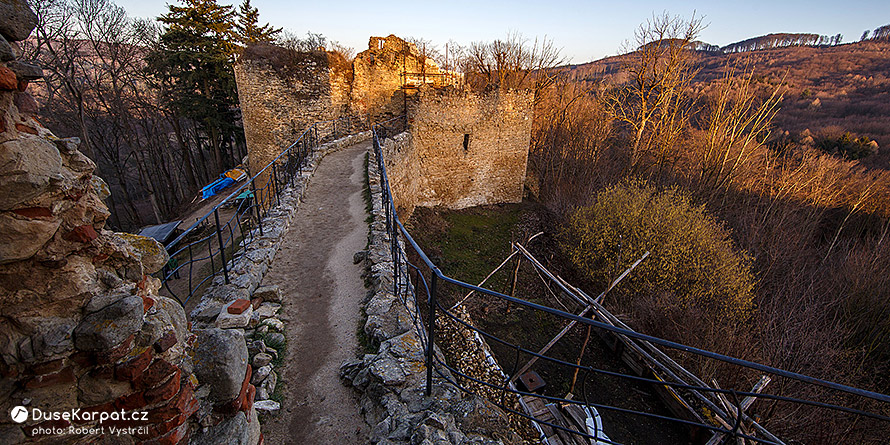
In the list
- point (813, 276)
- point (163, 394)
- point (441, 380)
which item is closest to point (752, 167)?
point (813, 276)

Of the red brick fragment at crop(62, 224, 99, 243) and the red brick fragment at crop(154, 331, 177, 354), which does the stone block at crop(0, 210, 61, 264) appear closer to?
the red brick fragment at crop(62, 224, 99, 243)

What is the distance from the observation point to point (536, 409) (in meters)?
6.31

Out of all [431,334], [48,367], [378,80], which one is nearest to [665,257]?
[431,334]

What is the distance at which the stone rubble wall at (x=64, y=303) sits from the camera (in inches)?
66.1

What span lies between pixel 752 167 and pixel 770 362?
15433mm

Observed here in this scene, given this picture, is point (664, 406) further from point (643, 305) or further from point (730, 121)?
point (730, 121)

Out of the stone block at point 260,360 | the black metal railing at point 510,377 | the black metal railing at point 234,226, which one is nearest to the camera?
the black metal railing at point 510,377

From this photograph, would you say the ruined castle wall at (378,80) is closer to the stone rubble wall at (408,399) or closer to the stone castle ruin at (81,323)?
the stone rubble wall at (408,399)

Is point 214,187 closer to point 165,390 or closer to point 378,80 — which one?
point 378,80

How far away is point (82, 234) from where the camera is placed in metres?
1.97

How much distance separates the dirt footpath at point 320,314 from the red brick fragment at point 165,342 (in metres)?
1.64

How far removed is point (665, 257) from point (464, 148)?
949cm

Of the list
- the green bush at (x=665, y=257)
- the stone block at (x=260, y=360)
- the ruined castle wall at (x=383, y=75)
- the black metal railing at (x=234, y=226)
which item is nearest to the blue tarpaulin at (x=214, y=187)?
the black metal railing at (x=234, y=226)

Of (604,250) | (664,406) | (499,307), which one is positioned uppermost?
(604,250)
